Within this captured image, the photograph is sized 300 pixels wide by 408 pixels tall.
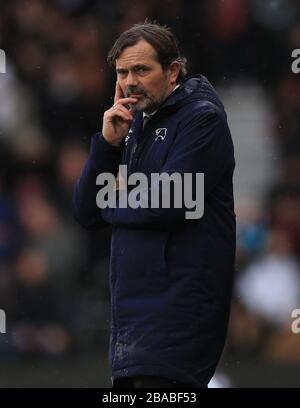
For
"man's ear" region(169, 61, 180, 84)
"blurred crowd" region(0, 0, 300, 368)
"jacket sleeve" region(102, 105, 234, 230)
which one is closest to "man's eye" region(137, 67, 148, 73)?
"man's ear" region(169, 61, 180, 84)

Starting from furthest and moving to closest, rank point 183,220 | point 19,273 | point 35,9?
point 35,9, point 19,273, point 183,220

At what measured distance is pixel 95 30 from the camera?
24.3 ft

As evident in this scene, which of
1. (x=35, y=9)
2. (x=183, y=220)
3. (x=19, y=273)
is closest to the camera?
(x=183, y=220)

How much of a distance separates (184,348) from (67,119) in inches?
141

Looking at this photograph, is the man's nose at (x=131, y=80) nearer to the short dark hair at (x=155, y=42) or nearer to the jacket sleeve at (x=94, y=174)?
the short dark hair at (x=155, y=42)

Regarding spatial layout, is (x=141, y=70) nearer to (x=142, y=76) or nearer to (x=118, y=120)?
(x=142, y=76)

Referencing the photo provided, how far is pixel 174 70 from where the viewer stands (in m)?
4.05

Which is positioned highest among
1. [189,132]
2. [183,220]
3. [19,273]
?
[189,132]

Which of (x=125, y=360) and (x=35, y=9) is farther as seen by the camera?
(x=35, y=9)

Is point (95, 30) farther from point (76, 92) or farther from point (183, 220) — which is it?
point (183, 220)

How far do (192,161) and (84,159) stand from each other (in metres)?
3.31

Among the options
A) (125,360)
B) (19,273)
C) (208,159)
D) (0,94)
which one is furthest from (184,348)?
(0,94)

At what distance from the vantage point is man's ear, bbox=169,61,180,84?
4043 millimetres

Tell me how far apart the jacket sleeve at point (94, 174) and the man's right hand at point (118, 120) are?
0.04m
